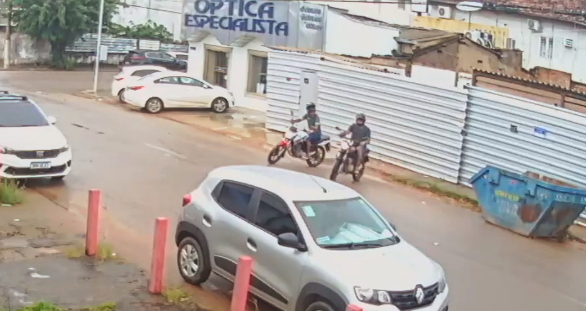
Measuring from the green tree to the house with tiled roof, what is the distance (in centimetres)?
1741

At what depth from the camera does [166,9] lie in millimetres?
57969

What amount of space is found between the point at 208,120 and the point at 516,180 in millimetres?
14244

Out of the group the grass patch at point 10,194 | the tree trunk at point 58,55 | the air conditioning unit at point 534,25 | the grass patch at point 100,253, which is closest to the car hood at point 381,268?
the grass patch at point 100,253

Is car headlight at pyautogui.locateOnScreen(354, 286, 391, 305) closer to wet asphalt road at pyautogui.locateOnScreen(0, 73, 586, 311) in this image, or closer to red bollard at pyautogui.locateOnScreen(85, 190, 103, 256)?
wet asphalt road at pyautogui.locateOnScreen(0, 73, 586, 311)

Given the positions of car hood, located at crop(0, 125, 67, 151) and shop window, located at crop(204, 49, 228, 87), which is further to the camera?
shop window, located at crop(204, 49, 228, 87)

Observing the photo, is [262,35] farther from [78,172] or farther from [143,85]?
[78,172]

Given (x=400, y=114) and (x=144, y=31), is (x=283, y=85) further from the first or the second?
(x=144, y=31)

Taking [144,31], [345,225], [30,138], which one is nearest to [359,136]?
[30,138]

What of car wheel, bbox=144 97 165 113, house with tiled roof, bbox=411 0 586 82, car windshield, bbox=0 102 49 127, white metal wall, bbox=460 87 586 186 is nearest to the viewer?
car windshield, bbox=0 102 49 127

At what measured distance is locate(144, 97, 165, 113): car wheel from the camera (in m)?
30.1

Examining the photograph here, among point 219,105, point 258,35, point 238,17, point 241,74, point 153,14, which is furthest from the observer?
Answer: point 153,14

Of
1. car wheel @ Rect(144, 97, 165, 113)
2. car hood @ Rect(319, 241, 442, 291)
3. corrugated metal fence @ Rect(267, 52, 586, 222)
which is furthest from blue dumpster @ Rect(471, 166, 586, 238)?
car wheel @ Rect(144, 97, 165, 113)

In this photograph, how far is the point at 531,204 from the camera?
1652 cm

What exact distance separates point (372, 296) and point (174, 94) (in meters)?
22.6
